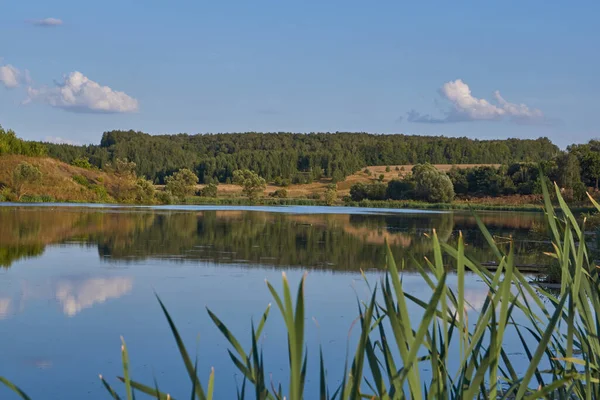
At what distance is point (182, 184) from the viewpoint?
64562mm

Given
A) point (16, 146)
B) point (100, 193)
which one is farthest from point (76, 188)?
point (16, 146)

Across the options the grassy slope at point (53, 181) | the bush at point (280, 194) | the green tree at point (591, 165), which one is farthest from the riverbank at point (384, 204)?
the bush at point (280, 194)

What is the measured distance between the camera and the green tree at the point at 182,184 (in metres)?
63.4

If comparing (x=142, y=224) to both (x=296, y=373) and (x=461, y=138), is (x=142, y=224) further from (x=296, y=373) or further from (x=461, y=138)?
(x=461, y=138)

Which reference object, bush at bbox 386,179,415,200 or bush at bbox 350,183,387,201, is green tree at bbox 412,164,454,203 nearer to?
bush at bbox 386,179,415,200

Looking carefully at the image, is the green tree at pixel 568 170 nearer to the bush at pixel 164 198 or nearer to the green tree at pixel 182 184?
the bush at pixel 164 198

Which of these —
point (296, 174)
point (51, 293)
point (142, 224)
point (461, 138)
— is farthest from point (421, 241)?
point (461, 138)

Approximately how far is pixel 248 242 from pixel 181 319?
10.4 m

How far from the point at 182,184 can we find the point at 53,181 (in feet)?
56.0

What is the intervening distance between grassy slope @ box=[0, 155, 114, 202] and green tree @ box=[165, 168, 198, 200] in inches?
452

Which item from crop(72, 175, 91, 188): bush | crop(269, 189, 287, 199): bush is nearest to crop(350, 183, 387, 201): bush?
crop(269, 189, 287, 199): bush

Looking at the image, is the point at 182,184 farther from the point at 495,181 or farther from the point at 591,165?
the point at 591,165

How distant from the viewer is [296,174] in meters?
92.4

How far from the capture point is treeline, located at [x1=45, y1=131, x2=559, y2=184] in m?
92.1
